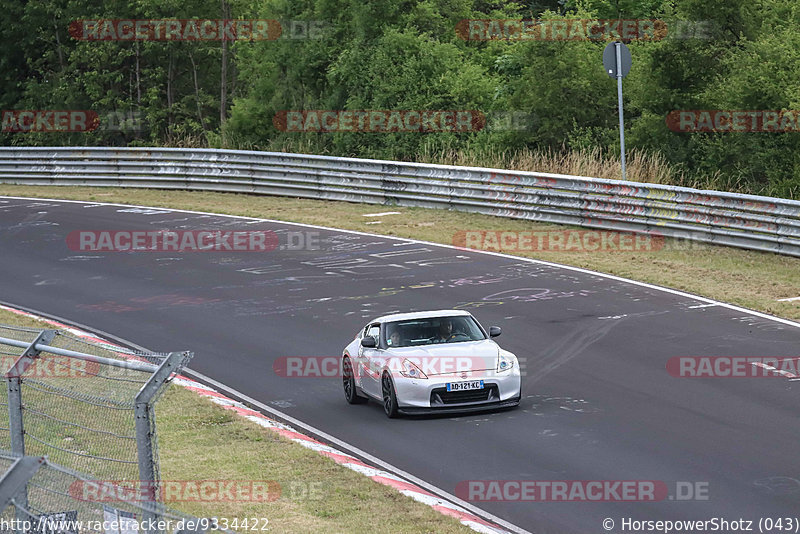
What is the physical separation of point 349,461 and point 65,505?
5135 mm

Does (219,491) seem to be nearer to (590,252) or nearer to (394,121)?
(590,252)

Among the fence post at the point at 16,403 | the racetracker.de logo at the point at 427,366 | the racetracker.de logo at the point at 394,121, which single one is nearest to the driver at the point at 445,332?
the racetracker.de logo at the point at 427,366

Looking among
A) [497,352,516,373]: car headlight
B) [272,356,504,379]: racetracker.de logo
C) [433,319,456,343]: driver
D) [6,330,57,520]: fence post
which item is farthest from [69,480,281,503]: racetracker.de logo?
[433,319,456,343]: driver

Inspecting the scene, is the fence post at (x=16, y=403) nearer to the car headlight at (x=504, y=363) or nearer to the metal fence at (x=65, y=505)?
the metal fence at (x=65, y=505)

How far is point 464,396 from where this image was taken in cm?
1363

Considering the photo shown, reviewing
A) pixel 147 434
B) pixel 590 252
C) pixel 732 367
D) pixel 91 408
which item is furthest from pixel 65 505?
pixel 590 252

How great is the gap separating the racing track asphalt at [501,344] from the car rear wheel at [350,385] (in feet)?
0.56

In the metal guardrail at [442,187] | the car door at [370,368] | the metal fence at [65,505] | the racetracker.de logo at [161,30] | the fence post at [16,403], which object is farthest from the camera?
the racetracker.de logo at [161,30]

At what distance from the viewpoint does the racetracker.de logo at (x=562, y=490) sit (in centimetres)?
1051

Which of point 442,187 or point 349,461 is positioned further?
point 442,187

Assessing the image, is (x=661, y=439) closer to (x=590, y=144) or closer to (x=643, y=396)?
(x=643, y=396)

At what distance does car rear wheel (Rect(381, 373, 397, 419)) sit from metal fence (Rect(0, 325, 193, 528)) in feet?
15.7

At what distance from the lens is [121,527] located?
6.55 meters

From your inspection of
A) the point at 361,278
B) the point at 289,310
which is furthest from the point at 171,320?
the point at 361,278
